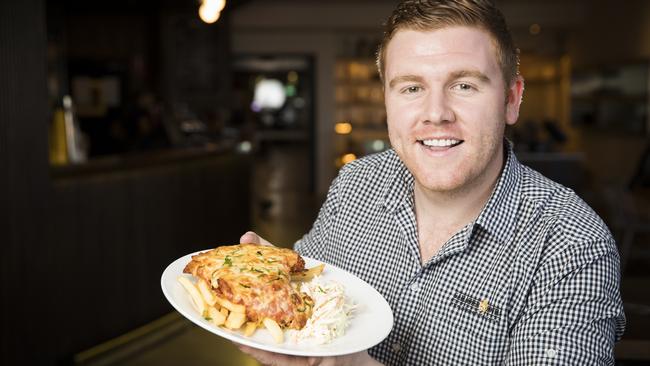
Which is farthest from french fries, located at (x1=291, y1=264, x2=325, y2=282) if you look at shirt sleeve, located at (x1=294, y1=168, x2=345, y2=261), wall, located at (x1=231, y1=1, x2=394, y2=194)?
wall, located at (x1=231, y1=1, x2=394, y2=194)

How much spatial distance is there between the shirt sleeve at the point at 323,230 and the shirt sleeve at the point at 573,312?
0.65 metres

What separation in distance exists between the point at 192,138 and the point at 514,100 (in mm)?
5942

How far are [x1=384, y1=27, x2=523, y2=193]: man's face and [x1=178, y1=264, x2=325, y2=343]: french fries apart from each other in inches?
19.3

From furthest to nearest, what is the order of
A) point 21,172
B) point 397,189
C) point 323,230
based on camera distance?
point 21,172, point 323,230, point 397,189

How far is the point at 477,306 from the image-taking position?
1481 mm

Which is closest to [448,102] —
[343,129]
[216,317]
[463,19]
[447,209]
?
[463,19]

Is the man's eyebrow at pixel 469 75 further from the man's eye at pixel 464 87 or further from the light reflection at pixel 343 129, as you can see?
the light reflection at pixel 343 129

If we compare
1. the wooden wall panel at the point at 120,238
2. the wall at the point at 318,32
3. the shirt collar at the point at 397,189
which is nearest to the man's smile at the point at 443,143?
the shirt collar at the point at 397,189

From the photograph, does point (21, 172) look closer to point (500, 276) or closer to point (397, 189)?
point (397, 189)

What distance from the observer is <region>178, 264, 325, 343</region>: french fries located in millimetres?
1242

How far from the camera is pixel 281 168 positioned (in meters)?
15.6

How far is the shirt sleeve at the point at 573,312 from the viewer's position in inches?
51.6

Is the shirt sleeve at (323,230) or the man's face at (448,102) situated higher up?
the man's face at (448,102)

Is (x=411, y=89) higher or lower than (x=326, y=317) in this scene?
higher
